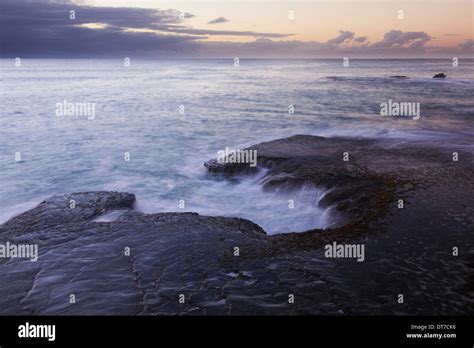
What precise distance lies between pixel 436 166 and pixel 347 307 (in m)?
10.1

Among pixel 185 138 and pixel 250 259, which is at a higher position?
pixel 185 138

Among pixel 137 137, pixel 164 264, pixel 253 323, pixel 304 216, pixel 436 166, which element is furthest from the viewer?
pixel 137 137

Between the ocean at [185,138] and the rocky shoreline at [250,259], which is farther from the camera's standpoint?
the ocean at [185,138]

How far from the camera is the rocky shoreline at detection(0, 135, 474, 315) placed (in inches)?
292

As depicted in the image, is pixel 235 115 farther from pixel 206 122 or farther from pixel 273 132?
pixel 273 132

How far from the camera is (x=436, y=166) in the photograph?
50.2ft

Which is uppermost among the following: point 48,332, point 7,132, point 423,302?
point 7,132

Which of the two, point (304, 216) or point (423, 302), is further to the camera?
point (304, 216)

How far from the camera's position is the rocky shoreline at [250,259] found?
24.3 ft

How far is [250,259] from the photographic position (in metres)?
9.02

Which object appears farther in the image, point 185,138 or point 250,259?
point 185,138

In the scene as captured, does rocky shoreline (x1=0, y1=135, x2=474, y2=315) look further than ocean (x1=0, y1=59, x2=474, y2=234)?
No

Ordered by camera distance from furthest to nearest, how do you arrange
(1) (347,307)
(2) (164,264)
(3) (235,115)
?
(3) (235,115) → (2) (164,264) → (1) (347,307)

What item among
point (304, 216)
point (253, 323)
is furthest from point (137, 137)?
point (253, 323)
